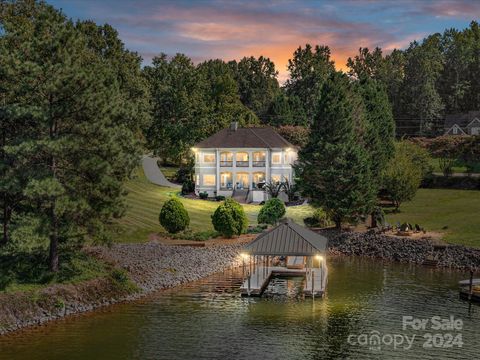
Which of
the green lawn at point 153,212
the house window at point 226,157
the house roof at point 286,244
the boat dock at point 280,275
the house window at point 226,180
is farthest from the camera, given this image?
the house window at point 226,157

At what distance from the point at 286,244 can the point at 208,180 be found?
4536cm

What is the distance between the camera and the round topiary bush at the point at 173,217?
55719mm

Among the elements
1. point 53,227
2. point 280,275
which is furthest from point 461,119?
point 53,227

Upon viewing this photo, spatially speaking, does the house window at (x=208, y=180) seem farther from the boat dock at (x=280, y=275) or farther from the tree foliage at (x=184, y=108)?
the boat dock at (x=280, y=275)

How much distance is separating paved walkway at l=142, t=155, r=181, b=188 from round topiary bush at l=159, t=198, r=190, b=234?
116 feet

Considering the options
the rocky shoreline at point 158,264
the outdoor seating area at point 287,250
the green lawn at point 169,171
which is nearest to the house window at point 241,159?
the green lawn at point 169,171

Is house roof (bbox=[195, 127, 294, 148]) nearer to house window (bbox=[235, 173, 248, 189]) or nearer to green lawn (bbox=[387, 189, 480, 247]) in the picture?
house window (bbox=[235, 173, 248, 189])

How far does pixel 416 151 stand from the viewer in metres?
85.8

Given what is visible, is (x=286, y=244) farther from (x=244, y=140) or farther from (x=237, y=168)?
(x=244, y=140)

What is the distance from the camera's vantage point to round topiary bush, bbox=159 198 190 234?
55.7m

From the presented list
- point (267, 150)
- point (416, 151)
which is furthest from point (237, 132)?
point (416, 151)

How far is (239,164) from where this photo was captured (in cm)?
8569

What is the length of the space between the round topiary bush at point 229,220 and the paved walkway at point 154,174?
3536cm

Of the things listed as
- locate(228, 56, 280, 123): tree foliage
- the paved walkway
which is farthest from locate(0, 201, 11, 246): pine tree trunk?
locate(228, 56, 280, 123): tree foliage
